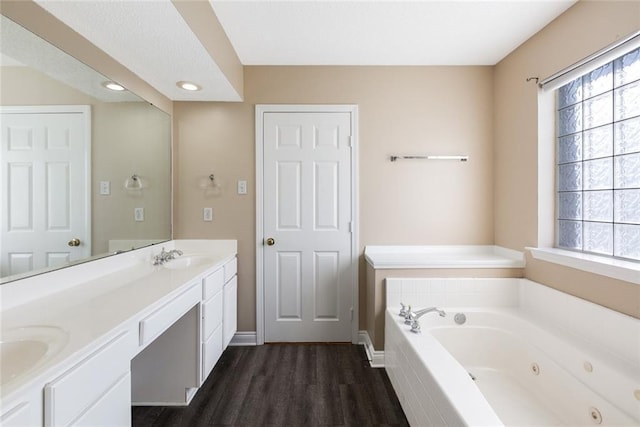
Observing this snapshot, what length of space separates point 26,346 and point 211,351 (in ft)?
3.82

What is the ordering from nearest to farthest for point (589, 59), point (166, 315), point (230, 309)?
1. point (166, 315)
2. point (589, 59)
3. point (230, 309)

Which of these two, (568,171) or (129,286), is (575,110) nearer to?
(568,171)

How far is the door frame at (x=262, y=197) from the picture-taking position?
2537 millimetres

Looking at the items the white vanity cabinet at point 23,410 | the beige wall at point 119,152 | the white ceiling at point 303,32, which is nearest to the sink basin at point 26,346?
the white vanity cabinet at point 23,410

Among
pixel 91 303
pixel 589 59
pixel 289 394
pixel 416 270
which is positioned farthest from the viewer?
pixel 416 270

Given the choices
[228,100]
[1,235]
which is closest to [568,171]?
[228,100]

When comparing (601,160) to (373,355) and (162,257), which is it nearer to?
(373,355)

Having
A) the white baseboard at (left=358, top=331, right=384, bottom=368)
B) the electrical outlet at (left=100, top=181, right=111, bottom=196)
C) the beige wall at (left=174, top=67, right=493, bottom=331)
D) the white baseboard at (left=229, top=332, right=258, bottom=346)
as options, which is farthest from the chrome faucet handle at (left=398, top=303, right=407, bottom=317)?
the electrical outlet at (left=100, top=181, right=111, bottom=196)

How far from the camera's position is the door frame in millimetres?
2537

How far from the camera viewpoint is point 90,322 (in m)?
1.06

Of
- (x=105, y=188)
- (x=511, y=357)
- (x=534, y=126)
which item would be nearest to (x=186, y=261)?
(x=105, y=188)

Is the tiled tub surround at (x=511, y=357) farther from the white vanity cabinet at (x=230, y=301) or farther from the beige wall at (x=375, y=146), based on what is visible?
the white vanity cabinet at (x=230, y=301)

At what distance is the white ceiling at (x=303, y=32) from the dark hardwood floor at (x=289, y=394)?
7.18 feet

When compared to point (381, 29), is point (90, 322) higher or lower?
lower
